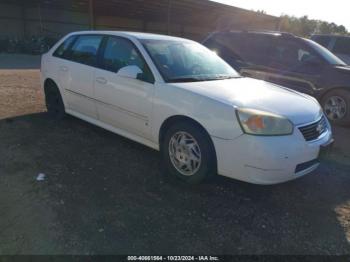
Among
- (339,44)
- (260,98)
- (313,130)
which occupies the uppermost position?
(339,44)

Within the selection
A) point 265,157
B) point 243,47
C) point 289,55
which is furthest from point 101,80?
point 289,55

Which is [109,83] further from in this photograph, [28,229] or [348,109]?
[348,109]

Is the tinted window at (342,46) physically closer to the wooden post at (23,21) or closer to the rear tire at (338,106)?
the rear tire at (338,106)

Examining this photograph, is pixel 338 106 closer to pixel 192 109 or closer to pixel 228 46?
pixel 228 46

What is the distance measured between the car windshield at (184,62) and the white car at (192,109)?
1 centimetres

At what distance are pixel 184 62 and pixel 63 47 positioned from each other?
8.12 feet

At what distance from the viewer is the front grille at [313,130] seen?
3.34 m

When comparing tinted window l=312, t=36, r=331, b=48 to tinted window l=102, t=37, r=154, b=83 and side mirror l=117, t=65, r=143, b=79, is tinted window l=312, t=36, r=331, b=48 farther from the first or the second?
side mirror l=117, t=65, r=143, b=79

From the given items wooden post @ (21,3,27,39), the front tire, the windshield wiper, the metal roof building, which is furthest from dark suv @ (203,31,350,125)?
wooden post @ (21,3,27,39)

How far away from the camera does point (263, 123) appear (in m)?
3.17

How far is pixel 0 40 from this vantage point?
20.5m

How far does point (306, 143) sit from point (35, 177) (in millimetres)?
2927

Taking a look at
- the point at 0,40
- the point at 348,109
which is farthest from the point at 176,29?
the point at 348,109

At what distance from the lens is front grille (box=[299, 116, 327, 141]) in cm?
334
